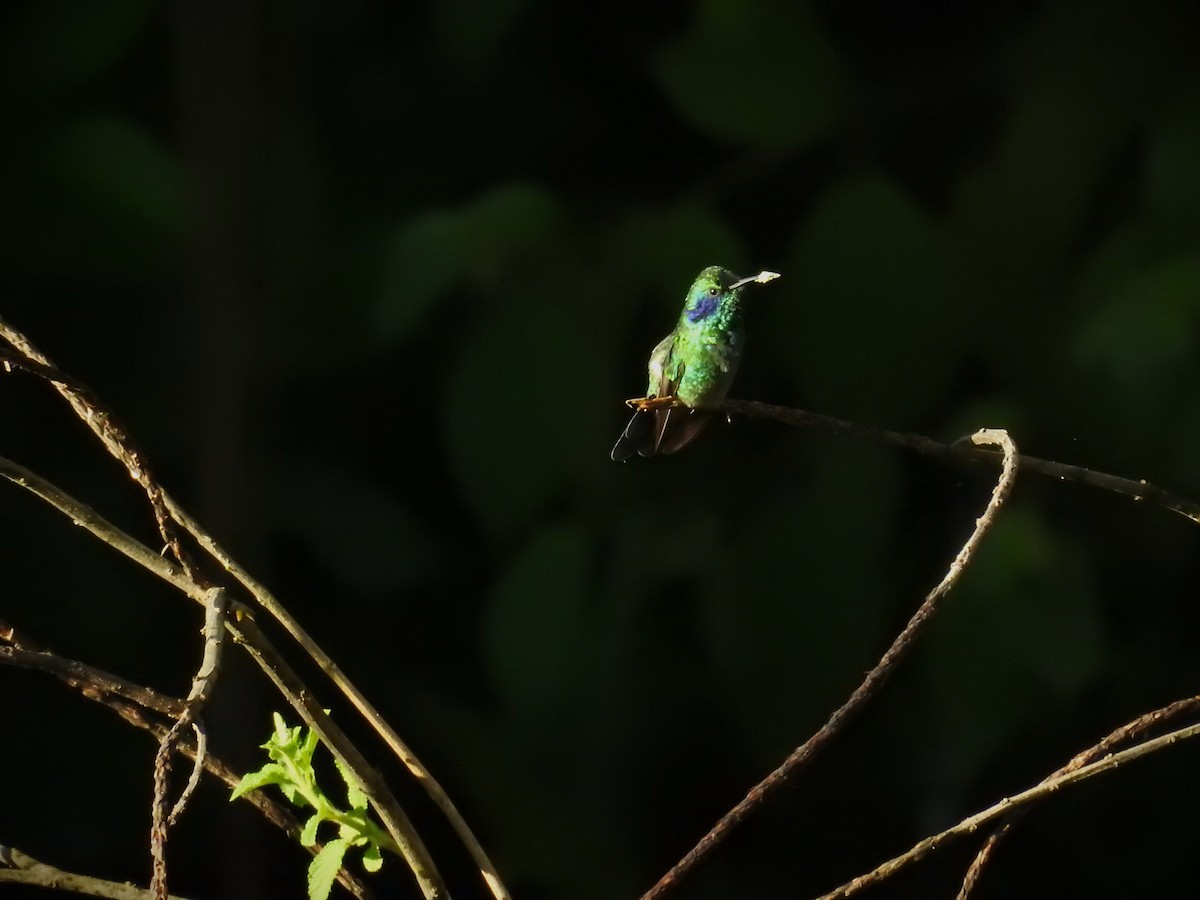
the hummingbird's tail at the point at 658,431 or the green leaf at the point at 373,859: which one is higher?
the hummingbird's tail at the point at 658,431

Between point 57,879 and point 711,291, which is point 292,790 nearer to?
point 57,879

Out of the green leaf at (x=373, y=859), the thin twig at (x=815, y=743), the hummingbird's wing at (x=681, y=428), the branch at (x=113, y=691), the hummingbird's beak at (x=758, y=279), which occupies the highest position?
the hummingbird's beak at (x=758, y=279)

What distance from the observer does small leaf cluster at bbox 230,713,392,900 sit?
96 cm

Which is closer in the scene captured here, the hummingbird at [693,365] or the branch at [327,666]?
the branch at [327,666]

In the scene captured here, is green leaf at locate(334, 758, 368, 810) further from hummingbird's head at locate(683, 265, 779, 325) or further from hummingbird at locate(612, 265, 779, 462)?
hummingbird's head at locate(683, 265, 779, 325)

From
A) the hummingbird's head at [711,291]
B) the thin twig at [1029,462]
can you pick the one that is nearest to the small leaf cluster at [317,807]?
the thin twig at [1029,462]

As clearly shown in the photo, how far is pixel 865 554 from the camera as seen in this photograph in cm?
216

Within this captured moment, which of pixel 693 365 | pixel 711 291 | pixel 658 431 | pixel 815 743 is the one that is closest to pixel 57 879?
pixel 815 743

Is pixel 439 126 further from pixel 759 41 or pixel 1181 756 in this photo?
pixel 1181 756

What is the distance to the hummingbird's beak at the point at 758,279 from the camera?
79.4 inches

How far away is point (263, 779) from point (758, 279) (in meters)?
1.26

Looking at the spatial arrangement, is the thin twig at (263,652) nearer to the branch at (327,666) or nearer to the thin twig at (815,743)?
the branch at (327,666)

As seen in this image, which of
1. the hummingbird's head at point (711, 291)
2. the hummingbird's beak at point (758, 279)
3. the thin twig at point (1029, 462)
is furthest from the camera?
the hummingbird's head at point (711, 291)

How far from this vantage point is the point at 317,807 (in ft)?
3.19
